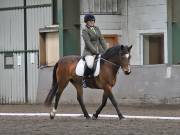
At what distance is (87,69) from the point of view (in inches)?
703

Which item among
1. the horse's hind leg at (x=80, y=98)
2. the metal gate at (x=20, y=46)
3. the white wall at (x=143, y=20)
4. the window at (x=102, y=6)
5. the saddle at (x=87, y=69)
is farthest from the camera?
the metal gate at (x=20, y=46)

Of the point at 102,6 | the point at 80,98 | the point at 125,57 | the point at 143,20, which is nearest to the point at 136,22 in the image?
the point at 143,20

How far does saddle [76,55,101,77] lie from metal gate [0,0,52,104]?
11451mm

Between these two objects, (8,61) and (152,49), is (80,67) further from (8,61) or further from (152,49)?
(8,61)

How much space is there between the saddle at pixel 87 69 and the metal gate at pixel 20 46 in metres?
11.5

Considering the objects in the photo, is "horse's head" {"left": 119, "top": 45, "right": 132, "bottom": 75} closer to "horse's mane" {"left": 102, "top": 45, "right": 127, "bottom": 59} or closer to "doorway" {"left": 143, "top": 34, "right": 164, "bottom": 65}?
"horse's mane" {"left": 102, "top": 45, "right": 127, "bottom": 59}

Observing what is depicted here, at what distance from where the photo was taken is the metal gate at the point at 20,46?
29.8 metres

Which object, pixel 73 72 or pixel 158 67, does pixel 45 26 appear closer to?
pixel 158 67

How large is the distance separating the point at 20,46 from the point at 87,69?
1309 centimetres

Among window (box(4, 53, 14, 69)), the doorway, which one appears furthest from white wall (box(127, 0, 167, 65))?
window (box(4, 53, 14, 69))

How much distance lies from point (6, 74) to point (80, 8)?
5.08 metres

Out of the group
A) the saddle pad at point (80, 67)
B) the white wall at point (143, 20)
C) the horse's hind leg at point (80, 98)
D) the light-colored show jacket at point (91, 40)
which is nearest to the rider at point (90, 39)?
the light-colored show jacket at point (91, 40)

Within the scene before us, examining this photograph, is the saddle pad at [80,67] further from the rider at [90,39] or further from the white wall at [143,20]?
the white wall at [143,20]

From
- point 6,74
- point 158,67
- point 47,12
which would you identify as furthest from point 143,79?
point 6,74
